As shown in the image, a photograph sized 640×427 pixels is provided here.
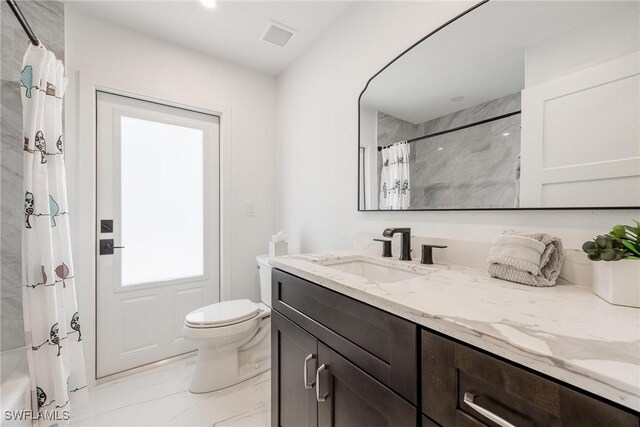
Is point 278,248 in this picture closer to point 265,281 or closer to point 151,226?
point 265,281

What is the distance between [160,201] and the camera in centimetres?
204

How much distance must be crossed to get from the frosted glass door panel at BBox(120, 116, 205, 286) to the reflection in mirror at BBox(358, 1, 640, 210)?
163 centimetres

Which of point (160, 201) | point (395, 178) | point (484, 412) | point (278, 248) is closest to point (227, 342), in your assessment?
point (278, 248)

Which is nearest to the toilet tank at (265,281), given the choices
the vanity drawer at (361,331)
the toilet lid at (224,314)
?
the toilet lid at (224,314)

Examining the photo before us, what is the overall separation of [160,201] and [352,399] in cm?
195

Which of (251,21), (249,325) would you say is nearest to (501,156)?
(249,325)

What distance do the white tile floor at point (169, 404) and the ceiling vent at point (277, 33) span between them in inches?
95.5

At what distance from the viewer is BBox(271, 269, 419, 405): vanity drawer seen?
23.7 inches

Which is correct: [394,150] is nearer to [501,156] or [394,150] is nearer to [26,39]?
[501,156]

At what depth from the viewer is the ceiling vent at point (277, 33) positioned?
1.83 meters

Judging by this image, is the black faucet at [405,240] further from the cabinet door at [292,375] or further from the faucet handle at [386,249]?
the cabinet door at [292,375]

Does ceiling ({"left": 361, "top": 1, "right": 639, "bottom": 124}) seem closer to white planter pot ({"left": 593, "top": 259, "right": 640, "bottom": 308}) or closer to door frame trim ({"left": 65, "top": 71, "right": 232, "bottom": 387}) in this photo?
white planter pot ({"left": 593, "top": 259, "right": 640, "bottom": 308})

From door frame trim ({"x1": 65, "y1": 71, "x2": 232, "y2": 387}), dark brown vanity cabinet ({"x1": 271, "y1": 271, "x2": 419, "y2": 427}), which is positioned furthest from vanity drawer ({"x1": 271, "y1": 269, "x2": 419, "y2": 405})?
door frame trim ({"x1": 65, "y1": 71, "x2": 232, "y2": 387})

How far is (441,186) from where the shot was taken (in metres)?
1.17
